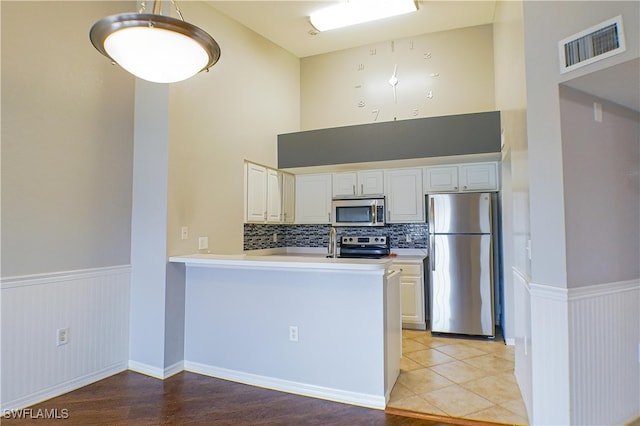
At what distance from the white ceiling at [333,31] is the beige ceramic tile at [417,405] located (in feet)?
12.3

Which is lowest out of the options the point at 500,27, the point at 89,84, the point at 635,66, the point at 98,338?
the point at 98,338

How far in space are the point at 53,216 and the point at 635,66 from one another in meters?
3.81

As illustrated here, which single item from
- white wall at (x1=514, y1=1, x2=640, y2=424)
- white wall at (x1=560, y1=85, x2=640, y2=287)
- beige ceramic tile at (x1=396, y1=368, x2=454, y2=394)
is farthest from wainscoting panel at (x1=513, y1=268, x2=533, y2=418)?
beige ceramic tile at (x1=396, y1=368, x2=454, y2=394)

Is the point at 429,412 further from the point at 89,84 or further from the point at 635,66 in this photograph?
the point at 89,84

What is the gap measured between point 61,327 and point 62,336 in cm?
7

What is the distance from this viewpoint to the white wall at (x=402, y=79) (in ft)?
14.9

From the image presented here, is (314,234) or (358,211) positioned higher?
(358,211)

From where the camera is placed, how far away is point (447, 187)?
448 cm

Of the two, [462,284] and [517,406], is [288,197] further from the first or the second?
[517,406]

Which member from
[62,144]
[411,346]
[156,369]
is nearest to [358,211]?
[411,346]

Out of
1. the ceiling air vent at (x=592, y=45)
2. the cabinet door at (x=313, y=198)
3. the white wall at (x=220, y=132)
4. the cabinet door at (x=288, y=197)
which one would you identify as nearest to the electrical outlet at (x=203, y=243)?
the white wall at (x=220, y=132)

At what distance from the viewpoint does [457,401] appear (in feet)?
8.50

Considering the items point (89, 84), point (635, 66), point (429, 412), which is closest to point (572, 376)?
point (429, 412)

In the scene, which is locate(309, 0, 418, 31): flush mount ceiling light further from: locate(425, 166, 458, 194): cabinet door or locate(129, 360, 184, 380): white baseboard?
locate(129, 360, 184, 380): white baseboard
